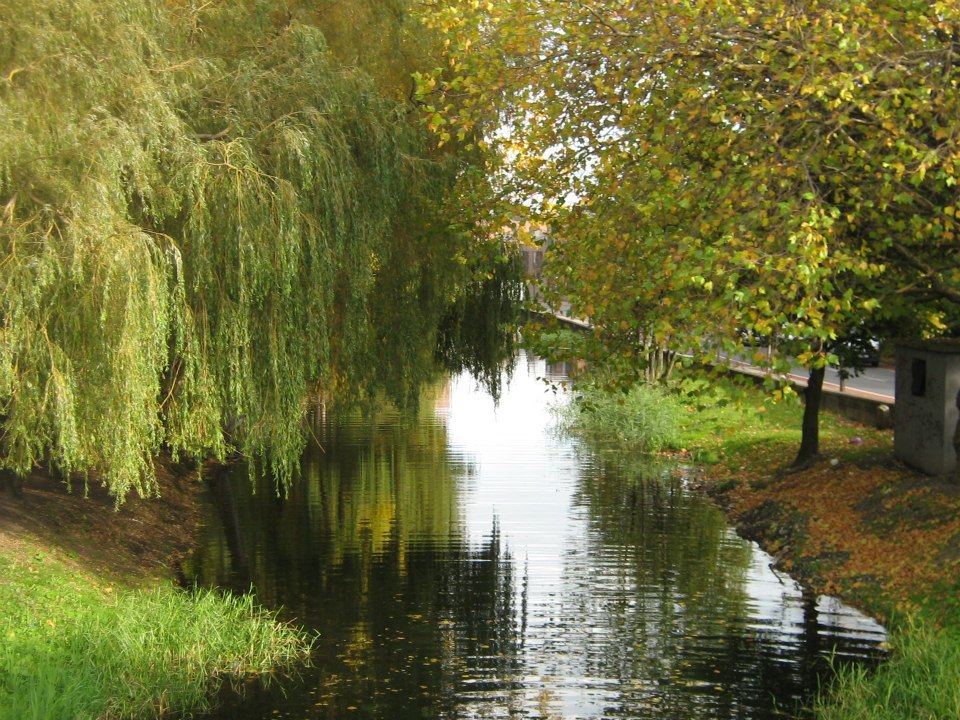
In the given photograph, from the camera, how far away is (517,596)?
54.9 ft

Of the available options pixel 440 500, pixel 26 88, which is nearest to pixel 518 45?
pixel 26 88

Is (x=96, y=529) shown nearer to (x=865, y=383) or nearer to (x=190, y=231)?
(x=190, y=231)

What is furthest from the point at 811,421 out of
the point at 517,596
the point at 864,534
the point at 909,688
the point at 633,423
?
the point at 909,688

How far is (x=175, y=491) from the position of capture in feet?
73.3

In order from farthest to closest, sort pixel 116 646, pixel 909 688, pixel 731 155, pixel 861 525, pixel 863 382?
pixel 863 382, pixel 861 525, pixel 731 155, pixel 116 646, pixel 909 688

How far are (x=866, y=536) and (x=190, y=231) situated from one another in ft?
34.3

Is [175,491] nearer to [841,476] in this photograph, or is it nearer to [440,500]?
[440,500]

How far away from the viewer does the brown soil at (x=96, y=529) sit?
51.1 feet

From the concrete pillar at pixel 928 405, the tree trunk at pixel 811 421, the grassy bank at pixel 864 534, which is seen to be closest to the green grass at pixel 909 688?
the grassy bank at pixel 864 534

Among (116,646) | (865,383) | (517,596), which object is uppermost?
(865,383)

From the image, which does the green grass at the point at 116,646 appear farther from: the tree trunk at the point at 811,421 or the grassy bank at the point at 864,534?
the tree trunk at the point at 811,421

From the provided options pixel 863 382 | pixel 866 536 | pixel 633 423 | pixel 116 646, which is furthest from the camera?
pixel 863 382

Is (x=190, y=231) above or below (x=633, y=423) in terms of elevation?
above

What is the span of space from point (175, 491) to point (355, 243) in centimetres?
896
